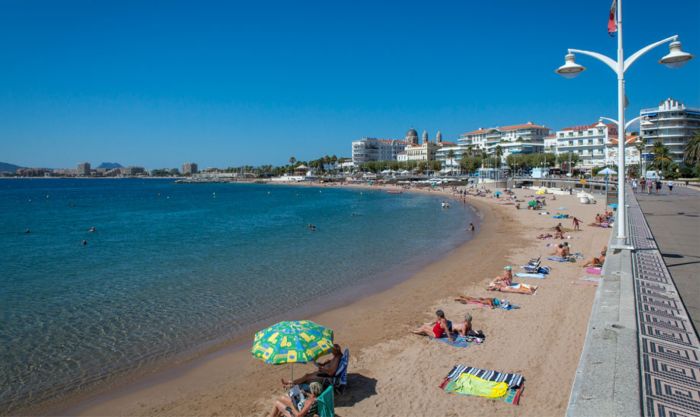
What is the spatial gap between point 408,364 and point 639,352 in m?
4.61

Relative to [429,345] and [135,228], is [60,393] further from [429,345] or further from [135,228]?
[135,228]

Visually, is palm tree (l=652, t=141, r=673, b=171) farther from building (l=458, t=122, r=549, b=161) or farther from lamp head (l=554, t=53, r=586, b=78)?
lamp head (l=554, t=53, r=586, b=78)

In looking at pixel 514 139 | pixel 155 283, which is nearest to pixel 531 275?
pixel 155 283

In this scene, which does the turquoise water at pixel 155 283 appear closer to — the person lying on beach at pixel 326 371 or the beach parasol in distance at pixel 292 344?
the beach parasol in distance at pixel 292 344

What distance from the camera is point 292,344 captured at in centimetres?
768

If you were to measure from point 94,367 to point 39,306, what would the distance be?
6.98m

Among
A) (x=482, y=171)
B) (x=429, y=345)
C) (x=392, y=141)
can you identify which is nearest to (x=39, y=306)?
(x=429, y=345)

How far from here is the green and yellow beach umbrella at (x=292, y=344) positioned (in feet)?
24.6

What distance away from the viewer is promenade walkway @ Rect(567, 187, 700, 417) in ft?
14.3

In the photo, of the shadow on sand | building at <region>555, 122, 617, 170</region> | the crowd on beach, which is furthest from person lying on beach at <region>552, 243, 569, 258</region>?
building at <region>555, 122, 617, 170</region>

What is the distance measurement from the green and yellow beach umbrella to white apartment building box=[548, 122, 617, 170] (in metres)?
95.8

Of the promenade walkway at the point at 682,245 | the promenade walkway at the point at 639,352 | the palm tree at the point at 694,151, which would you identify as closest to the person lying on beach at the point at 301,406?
the promenade walkway at the point at 639,352

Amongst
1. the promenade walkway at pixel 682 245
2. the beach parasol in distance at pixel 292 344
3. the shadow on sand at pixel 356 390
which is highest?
the promenade walkway at pixel 682 245

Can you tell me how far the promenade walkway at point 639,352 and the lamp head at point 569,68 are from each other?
4.69 m
